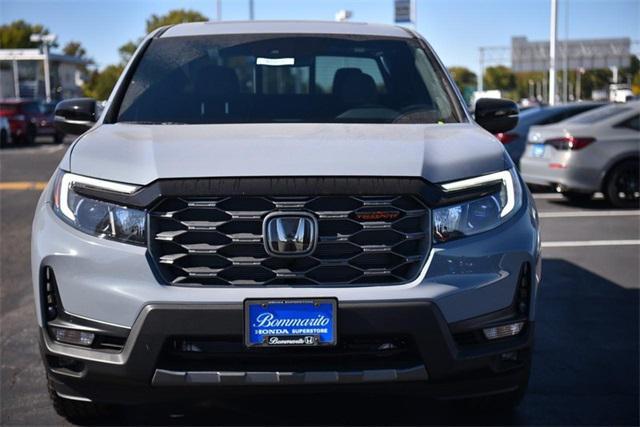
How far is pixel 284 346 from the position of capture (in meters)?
3.12

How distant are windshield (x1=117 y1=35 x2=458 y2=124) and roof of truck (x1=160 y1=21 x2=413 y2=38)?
8 centimetres

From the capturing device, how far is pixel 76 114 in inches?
180

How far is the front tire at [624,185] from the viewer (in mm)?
11742

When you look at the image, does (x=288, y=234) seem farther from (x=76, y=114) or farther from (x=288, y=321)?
(x=76, y=114)

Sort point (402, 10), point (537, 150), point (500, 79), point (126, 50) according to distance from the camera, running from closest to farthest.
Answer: point (537, 150) → point (402, 10) → point (126, 50) → point (500, 79)

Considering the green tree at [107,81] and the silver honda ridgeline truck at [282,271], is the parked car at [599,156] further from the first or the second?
the green tree at [107,81]

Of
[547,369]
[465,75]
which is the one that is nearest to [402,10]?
[547,369]

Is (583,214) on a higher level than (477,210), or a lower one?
lower

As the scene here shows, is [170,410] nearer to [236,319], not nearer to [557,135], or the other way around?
[236,319]

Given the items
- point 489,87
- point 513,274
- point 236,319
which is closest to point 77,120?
point 236,319

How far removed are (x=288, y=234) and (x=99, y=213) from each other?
2.39 feet

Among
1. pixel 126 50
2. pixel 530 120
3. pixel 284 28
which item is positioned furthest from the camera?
pixel 126 50

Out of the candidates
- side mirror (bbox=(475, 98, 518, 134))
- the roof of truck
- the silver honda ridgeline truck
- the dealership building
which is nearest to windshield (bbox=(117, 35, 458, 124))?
the roof of truck

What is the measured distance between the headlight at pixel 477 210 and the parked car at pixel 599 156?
8.65 meters
